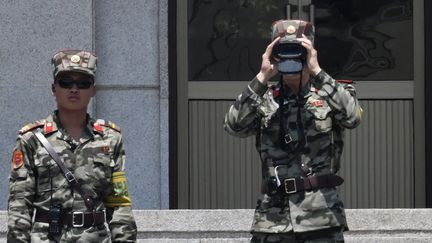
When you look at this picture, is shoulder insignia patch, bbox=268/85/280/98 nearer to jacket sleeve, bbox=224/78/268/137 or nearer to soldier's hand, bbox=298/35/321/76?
jacket sleeve, bbox=224/78/268/137

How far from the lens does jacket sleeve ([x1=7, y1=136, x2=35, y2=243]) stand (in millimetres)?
5766

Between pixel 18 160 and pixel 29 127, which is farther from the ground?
pixel 29 127

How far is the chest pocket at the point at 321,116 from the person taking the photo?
606cm

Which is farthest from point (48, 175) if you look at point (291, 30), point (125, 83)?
point (125, 83)

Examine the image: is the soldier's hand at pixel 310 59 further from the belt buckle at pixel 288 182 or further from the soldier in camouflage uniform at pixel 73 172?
the soldier in camouflage uniform at pixel 73 172

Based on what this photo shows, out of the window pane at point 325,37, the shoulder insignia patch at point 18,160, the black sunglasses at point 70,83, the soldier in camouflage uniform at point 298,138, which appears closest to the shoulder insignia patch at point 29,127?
the shoulder insignia patch at point 18,160

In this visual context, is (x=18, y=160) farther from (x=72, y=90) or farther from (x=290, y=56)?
(x=290, y=56)

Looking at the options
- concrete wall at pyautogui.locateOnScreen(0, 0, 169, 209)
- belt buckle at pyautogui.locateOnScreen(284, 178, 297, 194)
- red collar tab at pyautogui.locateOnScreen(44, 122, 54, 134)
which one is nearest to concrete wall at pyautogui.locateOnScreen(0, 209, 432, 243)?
concrete wall at pyautogui.locateOnScreen(0, 0, 169, 209)

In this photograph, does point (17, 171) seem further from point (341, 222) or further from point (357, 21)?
point (357, 21)

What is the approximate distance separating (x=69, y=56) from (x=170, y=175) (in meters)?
4.62

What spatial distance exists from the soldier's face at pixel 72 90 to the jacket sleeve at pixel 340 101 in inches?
46.0

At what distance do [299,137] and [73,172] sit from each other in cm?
116

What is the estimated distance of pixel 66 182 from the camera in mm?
5887

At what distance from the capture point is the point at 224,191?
10.8m
